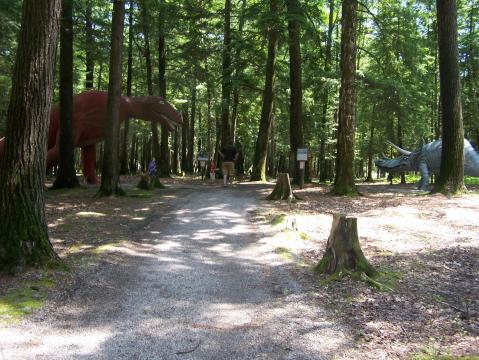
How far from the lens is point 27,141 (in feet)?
19.4

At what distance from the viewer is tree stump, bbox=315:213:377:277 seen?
20.7 feet

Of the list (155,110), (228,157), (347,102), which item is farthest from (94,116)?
(347,102)

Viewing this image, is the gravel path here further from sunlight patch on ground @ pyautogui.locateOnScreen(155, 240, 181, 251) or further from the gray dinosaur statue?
the gray dinosaur statue

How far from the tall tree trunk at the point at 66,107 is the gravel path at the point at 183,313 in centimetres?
847

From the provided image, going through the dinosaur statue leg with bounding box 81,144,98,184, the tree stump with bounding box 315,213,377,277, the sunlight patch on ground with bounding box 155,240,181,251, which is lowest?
the sunlight patch on ground with bounding box 155,240,181,251

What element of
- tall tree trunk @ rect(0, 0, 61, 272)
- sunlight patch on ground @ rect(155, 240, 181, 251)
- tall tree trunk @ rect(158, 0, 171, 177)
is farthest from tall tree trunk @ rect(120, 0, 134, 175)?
tall tree trunk @ rect(0, 0, 61, 272)

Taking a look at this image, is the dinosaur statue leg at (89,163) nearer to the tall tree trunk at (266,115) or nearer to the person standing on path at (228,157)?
the person standing on path at (228,157)

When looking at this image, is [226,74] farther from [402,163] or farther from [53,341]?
[53,341]

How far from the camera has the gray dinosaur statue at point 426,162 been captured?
704 inches

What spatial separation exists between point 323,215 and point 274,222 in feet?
5.18

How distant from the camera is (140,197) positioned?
544 inches

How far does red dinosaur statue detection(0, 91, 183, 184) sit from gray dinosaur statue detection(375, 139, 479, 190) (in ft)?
31.7

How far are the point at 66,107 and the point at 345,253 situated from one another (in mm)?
12189

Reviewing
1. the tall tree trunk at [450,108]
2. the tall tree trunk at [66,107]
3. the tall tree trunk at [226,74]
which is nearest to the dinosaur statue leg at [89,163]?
the tall tree trunk at [66,107]
